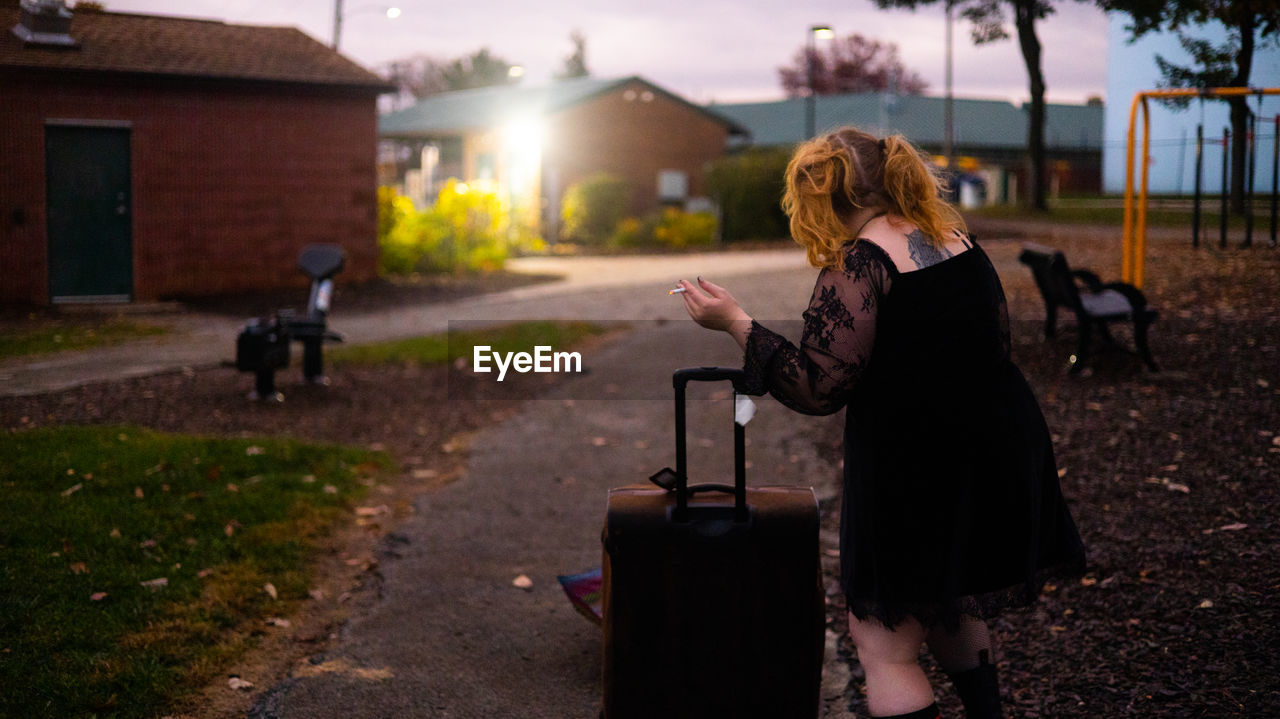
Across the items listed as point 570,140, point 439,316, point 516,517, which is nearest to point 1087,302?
point 516,517

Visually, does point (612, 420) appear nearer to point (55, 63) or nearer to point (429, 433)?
point (429, 433)

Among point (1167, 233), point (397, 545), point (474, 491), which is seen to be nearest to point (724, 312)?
point (397, 545)

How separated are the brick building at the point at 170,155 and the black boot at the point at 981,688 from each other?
16263 millimetres

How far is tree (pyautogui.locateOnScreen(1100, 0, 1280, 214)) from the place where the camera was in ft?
46.7

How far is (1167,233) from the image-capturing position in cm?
2083

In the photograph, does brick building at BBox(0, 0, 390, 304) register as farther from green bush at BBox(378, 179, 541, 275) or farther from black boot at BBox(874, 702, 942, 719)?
black boot at BBox(874, 702, 942, 719)

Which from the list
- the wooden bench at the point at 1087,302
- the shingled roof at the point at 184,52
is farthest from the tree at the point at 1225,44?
the shingled roof at the point at 184,52

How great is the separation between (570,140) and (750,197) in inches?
315

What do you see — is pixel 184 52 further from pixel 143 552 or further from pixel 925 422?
pixel 925 422

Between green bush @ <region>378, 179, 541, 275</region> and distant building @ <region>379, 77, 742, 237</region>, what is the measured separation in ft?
41.9

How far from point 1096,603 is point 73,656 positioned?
12.5 feet

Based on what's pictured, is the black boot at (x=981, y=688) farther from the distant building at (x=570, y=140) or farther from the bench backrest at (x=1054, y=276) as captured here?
the distant building at (x=570, y=140)

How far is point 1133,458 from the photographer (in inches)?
261

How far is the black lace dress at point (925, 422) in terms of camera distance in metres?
2.66
